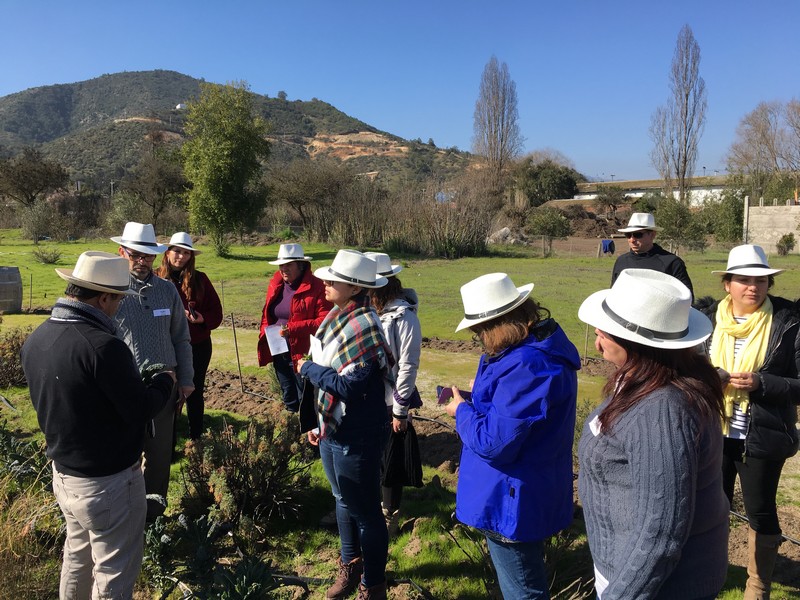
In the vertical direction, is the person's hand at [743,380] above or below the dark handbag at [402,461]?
above

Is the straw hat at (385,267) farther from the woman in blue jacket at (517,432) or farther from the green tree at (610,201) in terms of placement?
the green tree at (610,201)

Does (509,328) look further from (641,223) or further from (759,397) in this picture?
(641,223)

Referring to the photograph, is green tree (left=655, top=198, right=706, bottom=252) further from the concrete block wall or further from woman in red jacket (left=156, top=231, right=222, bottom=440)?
woman in red jacket (left=156, top=231, right=222, bottom=440)

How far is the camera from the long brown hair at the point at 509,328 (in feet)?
7.59

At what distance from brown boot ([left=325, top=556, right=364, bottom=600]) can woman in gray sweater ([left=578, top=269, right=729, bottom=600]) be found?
1579 millimetres

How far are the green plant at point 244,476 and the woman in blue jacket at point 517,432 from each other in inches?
71.2

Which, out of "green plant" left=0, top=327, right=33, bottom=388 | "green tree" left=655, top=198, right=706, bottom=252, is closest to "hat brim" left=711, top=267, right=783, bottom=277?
"green plant" left=0, top=327, right=33, bottom=388

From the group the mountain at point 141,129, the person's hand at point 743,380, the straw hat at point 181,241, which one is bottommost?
the person's hand at point 743,380

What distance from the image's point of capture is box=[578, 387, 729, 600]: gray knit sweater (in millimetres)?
1701

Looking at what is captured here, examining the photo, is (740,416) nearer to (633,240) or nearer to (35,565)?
(633,240)

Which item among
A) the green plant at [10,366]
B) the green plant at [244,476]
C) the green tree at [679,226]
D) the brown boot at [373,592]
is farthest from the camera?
the green tree at [679,226]

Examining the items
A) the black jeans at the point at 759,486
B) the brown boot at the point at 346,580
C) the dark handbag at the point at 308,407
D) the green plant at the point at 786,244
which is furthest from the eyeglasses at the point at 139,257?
the green plant at the point at 786,244

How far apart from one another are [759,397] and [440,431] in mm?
3021

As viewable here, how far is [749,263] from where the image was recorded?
325 centimetres
